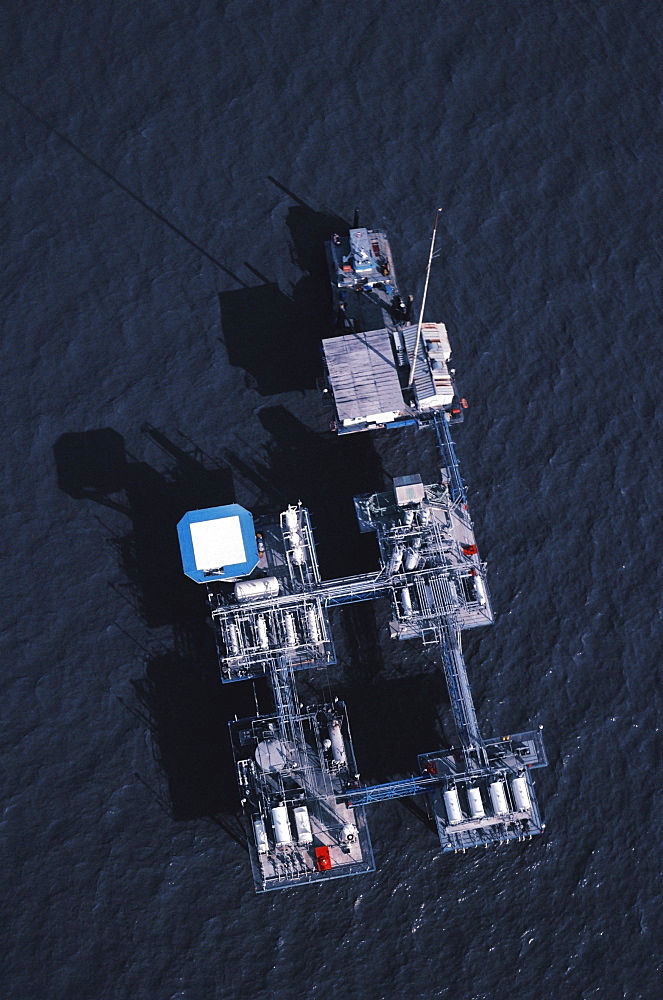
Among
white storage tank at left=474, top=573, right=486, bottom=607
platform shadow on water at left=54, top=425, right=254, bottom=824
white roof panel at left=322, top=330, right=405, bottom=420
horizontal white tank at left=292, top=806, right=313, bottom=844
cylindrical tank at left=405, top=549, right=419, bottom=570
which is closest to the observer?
horizontal white tank at left=292, top=806, right=313, bottom=844

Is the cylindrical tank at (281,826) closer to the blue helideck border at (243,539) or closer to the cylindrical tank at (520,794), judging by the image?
the cylindrical tank at (520,794)

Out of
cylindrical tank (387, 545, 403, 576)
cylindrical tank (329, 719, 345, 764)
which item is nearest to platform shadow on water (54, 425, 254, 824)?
cylindrical tank (329, 719, 345, 764)

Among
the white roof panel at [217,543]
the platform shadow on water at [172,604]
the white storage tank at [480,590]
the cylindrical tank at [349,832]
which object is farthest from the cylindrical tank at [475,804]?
the white roof panel at [217,543]

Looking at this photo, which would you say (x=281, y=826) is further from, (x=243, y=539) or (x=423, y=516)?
(x=423, y=516)

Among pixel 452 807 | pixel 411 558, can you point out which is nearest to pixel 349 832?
pixel 452 807

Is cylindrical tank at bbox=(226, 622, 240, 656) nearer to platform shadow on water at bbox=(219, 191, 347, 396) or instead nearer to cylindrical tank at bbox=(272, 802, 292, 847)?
cylindrical tank at bbox=(272, 802, 292, 847)

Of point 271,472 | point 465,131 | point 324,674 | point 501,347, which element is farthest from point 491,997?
point 465,131

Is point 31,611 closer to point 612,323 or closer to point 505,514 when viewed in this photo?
point 505,514
